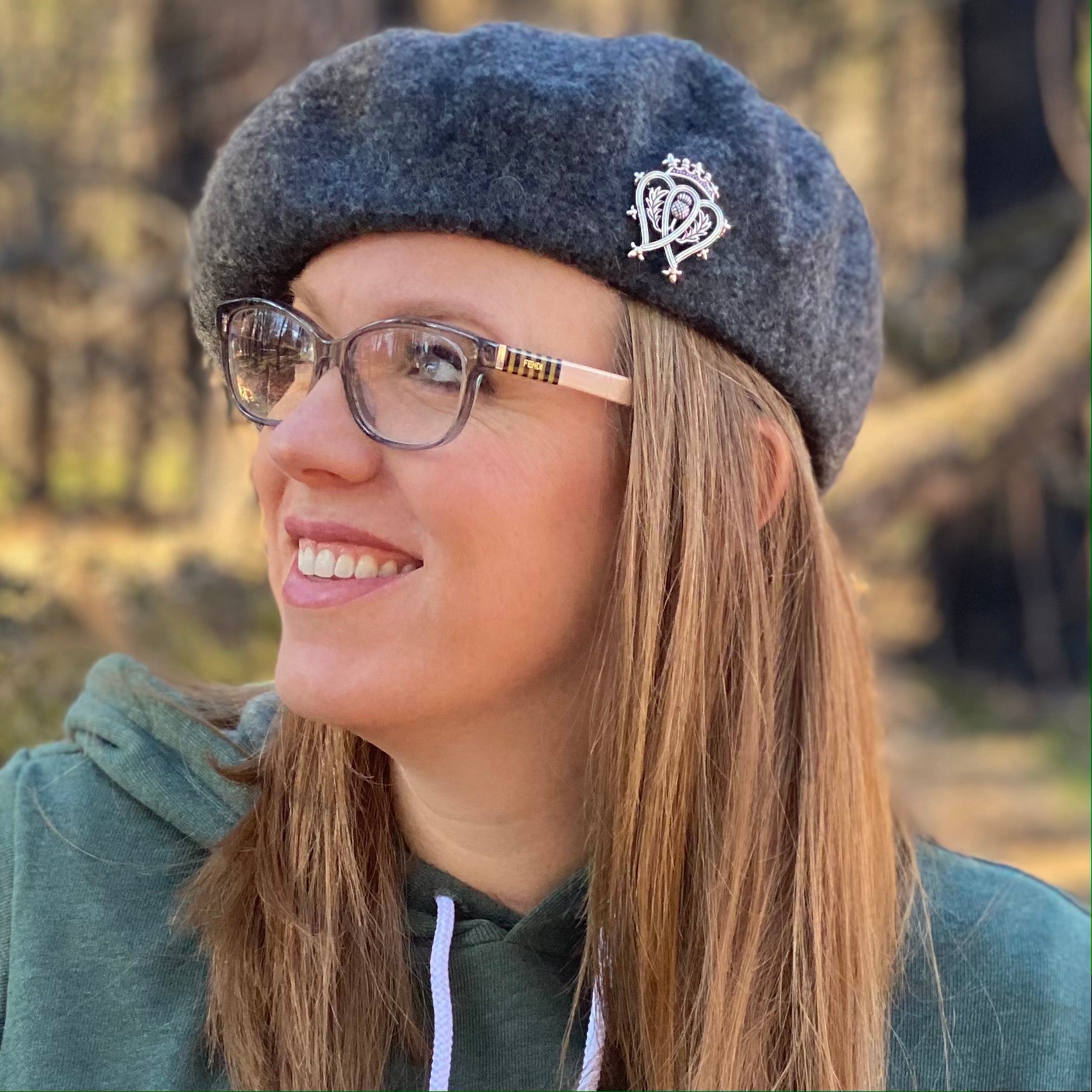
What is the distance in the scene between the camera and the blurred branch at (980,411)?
16.4ft

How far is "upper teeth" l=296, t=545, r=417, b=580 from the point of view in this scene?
1549 mm

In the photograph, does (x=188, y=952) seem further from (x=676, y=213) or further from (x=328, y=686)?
(x=676, y=213)

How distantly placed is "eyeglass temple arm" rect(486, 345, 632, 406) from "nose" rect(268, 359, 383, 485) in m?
0.20

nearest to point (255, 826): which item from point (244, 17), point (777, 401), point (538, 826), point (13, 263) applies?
point (538, 826)

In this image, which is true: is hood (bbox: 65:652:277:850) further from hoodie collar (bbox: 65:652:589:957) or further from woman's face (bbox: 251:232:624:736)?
woman's face (bbox: 251:232:624:736)

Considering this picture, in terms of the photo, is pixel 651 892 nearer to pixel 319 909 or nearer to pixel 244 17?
pixel 319 909

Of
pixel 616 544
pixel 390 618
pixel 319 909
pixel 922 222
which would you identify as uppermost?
pixel 922 222

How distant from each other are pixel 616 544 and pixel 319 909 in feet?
2.22

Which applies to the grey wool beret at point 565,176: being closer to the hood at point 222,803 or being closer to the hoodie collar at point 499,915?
the hood at point 222,803

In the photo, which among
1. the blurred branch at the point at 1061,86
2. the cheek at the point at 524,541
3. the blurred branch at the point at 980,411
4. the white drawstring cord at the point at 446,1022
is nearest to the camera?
the cheek at the point at 524,541

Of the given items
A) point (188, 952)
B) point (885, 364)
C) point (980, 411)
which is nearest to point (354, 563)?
point (188, 952)

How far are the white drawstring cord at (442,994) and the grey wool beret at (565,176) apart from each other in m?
0.91

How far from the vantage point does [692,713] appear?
1.71 m

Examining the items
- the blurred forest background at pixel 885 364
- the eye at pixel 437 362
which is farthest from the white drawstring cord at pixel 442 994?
the blurred forest background at pixel 885 364
